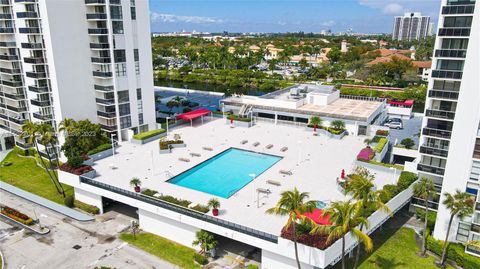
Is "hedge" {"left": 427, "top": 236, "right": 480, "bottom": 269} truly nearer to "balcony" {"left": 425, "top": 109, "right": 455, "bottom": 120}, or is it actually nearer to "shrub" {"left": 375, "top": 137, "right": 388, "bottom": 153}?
"balcony" {"left": 425, "top": 109, "right": 455, "bottom": 120}

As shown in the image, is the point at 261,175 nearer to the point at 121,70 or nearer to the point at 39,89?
the point at 121,70

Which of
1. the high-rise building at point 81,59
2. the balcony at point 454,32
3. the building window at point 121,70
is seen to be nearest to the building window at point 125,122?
the high-rise building at point 81,59

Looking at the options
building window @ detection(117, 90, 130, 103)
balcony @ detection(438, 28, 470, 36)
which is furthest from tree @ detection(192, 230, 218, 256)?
balcony @ detection(438, 28, 470, 36)

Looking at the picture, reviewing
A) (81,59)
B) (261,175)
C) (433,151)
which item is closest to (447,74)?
(433,151)

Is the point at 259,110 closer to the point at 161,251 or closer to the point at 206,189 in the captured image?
the point at 206,189

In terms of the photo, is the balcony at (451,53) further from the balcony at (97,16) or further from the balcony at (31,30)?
the balcony at (31,30)
